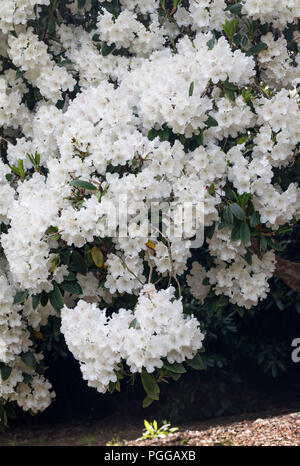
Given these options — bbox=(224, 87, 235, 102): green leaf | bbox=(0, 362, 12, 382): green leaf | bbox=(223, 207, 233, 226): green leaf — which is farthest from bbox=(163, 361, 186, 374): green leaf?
bbox=(224, 87, 235, 102): green leaf

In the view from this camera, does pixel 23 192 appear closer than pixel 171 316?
No

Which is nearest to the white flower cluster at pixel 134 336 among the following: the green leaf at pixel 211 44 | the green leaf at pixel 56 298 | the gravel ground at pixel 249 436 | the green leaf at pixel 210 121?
the green leaf at pixel 56 298

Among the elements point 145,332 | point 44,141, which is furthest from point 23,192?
point 145,332

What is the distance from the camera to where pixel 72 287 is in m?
2.88

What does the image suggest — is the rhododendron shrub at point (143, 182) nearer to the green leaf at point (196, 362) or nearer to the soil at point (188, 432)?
the green leaf at point (196, 362)

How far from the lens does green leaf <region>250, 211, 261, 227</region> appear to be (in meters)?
2.79

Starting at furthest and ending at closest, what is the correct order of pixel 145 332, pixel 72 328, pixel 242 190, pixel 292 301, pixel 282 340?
pixel 282 340 → pixel 292 301 → pixel 242 190 → pixel 72 328 → pixel 145 332

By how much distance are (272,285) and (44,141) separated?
2.05 meters

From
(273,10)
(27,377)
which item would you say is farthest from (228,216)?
(27,377)

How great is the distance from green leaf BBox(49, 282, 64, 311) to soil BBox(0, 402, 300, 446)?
32.5 inches

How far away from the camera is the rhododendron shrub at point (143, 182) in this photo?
8.64ft

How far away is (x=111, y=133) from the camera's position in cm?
285

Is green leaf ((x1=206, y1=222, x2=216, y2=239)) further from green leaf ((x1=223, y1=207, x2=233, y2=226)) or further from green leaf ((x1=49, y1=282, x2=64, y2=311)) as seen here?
green leaf ((x1=49, y1=282, x2=64, y2=311))

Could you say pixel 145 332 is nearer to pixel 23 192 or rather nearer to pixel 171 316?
pixel 171 316
